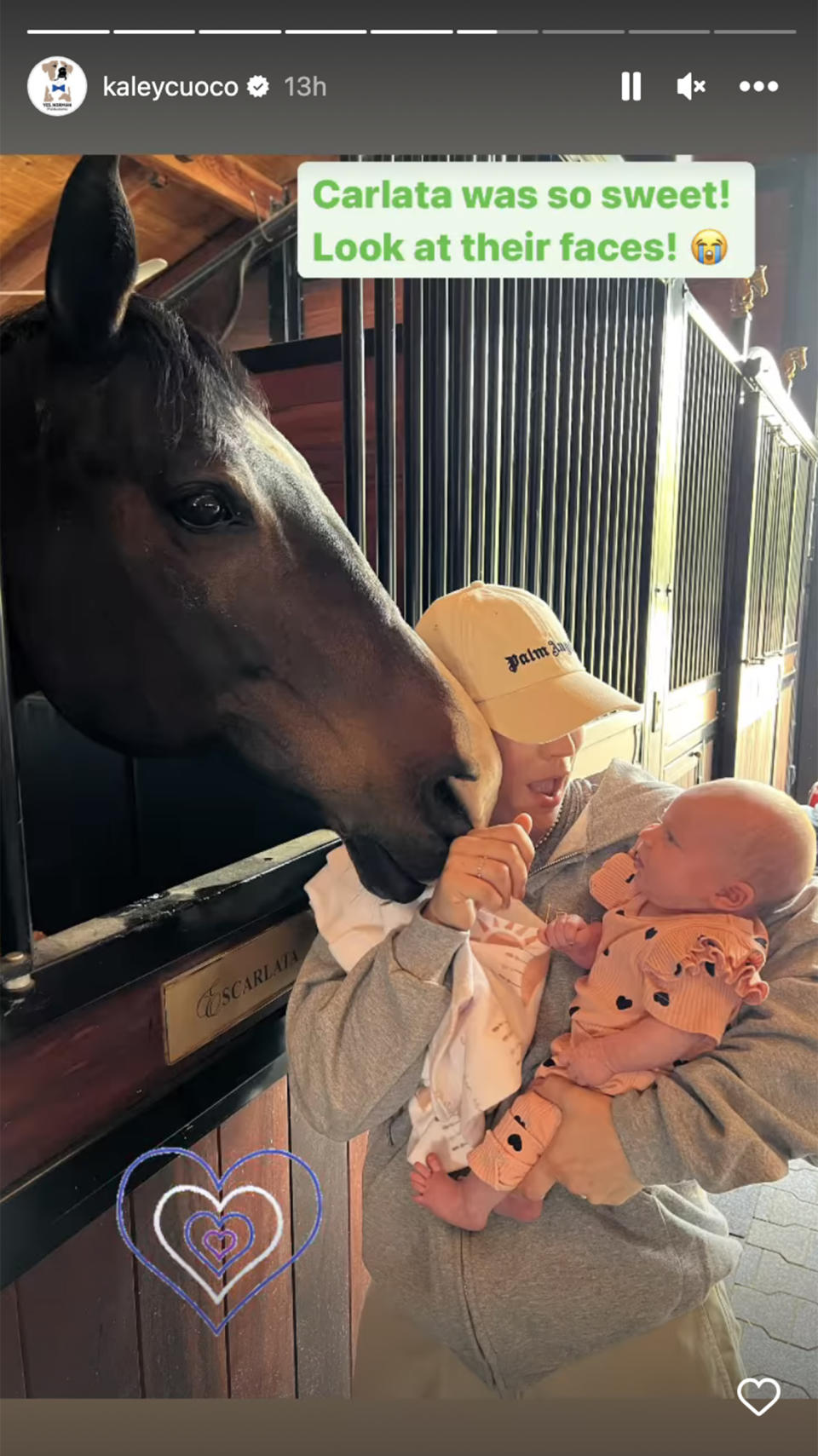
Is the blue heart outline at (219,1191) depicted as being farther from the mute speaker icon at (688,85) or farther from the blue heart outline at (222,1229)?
the mute speaker icon at (688,85)

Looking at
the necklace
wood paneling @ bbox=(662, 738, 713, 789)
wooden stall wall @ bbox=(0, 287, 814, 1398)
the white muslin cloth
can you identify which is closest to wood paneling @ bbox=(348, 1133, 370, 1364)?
wooden stall wall @ bbox=(0, 287, 814, 1398)

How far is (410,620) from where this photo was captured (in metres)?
0.81

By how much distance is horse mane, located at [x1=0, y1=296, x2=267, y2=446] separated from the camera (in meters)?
0.46

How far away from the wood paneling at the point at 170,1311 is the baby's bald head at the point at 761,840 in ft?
1.32

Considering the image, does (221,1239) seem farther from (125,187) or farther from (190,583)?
(125,187)

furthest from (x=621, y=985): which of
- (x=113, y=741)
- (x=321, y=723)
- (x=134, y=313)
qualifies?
(x=134, y=313)

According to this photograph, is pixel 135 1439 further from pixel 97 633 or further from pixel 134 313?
pixel 134 313

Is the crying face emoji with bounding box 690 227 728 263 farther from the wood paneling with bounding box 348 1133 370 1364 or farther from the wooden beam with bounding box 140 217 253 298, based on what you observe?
the wood paneling with bounding box 348 1133 370 1364

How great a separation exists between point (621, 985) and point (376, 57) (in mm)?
529

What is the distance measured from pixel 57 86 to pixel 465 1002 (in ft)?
1.80

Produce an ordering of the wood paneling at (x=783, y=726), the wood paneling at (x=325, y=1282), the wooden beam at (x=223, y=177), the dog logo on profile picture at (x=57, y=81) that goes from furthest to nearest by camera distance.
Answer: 1. the wood paneling at (x=783, y=726)
2. the wood paneling at (x=325, y=1282)
3. the wooden beam at (x=223, y=177)
4. the dog logo on profile picture at (x=57, y=81)

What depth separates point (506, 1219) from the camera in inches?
19.3

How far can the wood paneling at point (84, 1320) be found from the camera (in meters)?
0.45

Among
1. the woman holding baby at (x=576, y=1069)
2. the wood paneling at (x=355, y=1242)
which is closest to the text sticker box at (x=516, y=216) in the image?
the woman holding baby at (x=576, y=1069)
